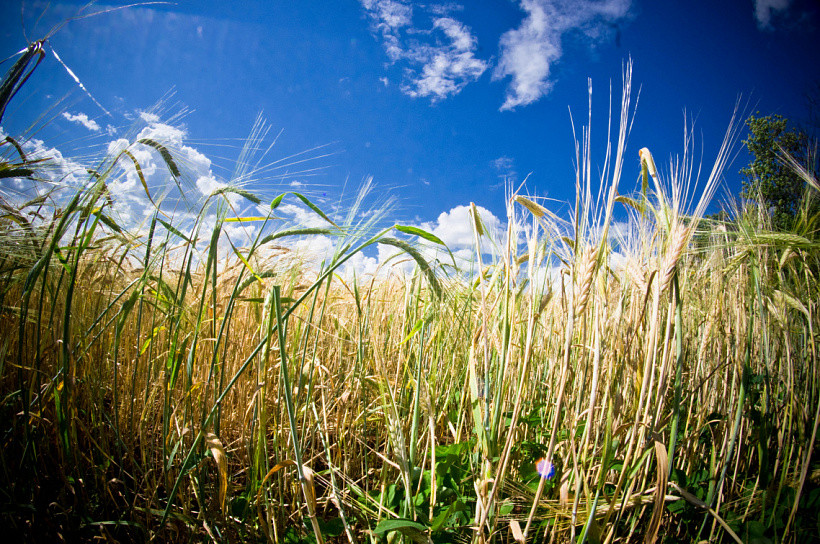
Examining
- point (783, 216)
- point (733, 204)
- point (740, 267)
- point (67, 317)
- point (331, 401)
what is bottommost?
point (331, 401)

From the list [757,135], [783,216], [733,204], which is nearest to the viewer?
[733,204]

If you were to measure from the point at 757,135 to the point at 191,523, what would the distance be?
16364 mm

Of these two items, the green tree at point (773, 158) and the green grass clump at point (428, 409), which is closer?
the green grass clump at point (428, 409)

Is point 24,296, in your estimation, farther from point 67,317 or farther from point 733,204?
point 733,204

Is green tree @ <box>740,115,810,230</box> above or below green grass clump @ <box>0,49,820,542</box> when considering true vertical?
above

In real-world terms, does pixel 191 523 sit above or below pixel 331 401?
below

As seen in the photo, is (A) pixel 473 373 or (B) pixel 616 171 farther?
(A) pixel 473 373

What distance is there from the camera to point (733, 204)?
1927 millimetres

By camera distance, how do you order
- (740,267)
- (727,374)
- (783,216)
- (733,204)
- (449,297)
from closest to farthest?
(449,297) → (727,374) → (740,267) → (733,204) → (783,216)

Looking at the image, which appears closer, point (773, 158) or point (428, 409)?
point (428, 409)

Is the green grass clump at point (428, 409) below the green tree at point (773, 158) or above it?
below

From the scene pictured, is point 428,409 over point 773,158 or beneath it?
beneath

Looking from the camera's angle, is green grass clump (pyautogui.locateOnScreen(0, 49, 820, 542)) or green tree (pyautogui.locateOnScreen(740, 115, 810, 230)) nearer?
green grass clump (pyautogui.locateOnScreen(0, 49, 820, 542))

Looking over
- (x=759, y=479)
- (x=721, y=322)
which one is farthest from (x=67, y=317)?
(x=721, y=322)
